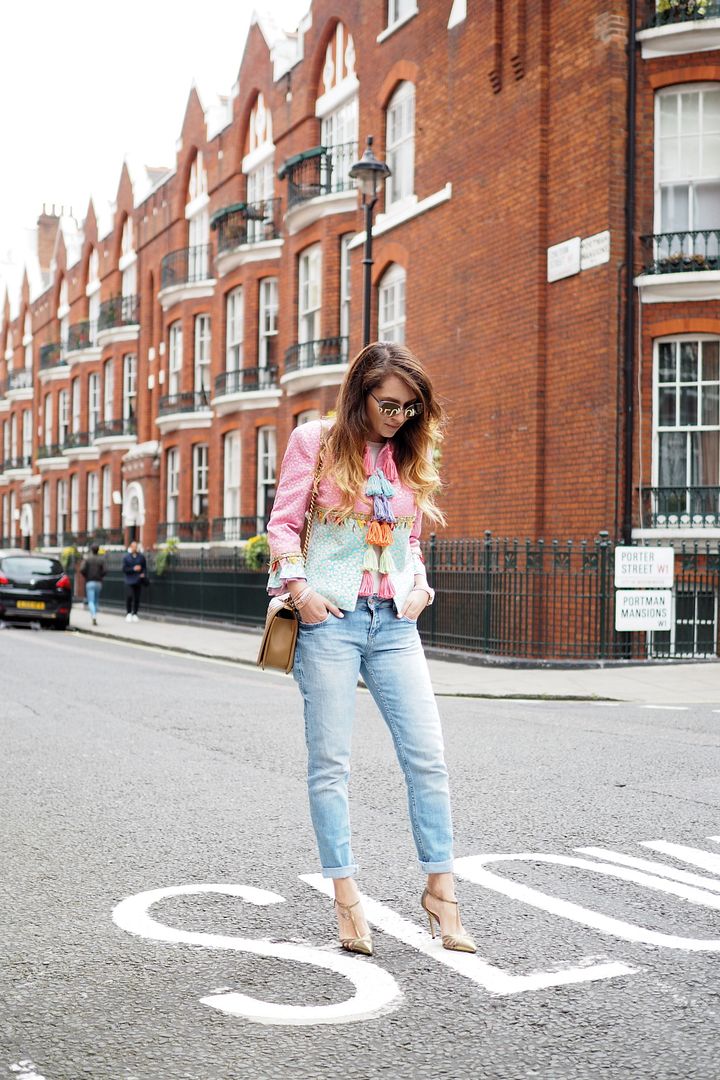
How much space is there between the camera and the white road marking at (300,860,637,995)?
368 centimetres

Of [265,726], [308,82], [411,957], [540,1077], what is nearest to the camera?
[540,1077]

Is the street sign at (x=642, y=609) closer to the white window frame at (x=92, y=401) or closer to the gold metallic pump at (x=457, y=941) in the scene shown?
the gold metallic pump at (x=457, y=941)

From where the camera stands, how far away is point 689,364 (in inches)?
695

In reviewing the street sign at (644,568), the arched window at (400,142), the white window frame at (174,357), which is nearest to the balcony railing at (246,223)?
the white window frame at (174,357)

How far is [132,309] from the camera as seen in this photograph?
141 ft

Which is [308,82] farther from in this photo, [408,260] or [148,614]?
[148,614]

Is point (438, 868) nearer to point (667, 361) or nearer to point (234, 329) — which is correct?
point (667, 361)

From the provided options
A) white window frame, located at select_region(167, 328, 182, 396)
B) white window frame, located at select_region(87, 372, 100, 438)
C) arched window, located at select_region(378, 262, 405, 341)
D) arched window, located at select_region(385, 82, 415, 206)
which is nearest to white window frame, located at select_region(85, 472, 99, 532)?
white window frame, located at select_region(87, 372, 100, 438)

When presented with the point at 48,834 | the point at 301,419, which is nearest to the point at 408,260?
the point at 301,419

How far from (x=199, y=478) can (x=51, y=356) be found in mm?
20342

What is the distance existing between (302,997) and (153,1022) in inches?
17.2

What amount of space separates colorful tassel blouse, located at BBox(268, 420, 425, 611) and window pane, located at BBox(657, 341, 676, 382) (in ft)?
47.1

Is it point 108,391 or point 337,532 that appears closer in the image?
point 337,532

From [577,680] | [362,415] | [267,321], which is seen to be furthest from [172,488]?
[362,415]
